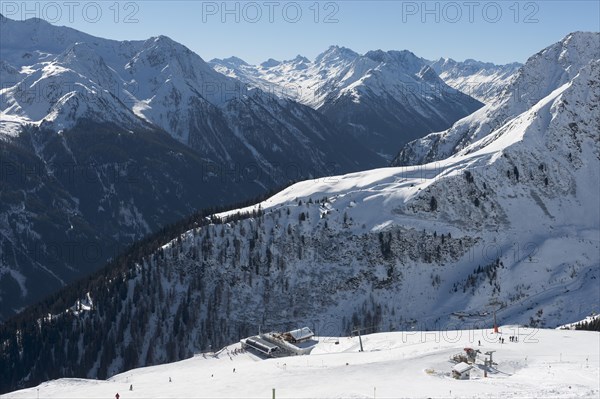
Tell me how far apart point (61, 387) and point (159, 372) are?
17727 mm

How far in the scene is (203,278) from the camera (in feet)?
647

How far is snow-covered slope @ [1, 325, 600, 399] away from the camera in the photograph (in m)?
79.4

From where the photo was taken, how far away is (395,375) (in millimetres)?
89000

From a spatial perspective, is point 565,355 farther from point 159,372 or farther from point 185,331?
point 185,331

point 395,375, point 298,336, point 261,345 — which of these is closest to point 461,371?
point 395,375

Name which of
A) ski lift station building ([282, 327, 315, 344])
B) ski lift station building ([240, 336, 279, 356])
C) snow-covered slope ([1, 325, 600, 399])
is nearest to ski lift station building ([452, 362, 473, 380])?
snow-covered slope ([1, 325, 600, 399])

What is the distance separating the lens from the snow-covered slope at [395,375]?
79438 mm

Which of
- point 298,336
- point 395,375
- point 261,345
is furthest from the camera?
point 298,336

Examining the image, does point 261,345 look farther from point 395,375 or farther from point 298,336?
point 395,375

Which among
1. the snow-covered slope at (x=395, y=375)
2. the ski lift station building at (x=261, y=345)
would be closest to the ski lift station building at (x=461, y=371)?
the snow-covered slope at (x=395, y=375)

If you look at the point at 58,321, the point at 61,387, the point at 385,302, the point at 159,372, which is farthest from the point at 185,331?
the point at 61,387

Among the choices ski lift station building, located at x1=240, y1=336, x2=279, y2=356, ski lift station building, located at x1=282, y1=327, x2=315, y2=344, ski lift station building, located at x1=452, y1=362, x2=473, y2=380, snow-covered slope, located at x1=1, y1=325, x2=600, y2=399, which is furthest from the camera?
ski lift station building, located at x1=282, y1=327, x2=315, y2=344

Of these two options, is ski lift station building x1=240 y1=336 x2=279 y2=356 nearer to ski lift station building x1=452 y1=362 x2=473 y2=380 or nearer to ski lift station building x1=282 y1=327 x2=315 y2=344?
ski lift station building x1=282 y1=327 x2=315 y2=344

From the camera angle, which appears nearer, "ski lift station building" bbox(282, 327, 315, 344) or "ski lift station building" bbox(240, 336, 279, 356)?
"ski lift station building" bbox(240, 336, 279, 356)
